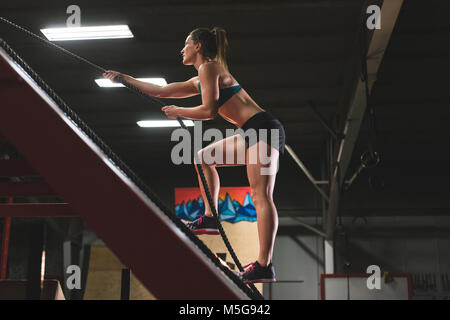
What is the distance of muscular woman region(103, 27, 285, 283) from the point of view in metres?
2.36

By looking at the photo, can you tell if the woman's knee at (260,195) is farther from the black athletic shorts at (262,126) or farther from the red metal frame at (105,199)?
the red metal frame at (105,199)

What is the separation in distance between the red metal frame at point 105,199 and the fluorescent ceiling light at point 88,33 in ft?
16.0

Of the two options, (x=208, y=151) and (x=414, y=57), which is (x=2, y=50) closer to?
(x=208, y=151)

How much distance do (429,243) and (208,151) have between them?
40.1 ft

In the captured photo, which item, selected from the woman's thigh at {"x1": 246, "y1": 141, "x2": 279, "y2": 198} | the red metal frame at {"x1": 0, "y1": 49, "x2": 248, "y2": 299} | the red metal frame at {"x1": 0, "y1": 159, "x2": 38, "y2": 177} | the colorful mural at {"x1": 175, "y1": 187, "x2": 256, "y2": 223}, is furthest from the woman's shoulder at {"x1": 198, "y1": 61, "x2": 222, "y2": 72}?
the colorful mural at {"x1": 175, "y1": 187, "x2": 256, "y2": 223}

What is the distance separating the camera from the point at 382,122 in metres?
10.7

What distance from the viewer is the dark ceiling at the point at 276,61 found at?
6.29 meters

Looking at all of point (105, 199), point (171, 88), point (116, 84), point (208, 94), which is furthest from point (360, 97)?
point (105, 199)

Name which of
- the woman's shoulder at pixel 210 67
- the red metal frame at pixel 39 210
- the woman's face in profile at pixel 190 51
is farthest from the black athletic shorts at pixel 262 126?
the red metal frame at pixel 39 210

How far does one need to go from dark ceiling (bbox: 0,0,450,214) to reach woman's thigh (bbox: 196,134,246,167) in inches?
141

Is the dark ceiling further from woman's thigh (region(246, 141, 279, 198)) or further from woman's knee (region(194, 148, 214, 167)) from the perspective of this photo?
woman's thigh (region(246, 141, 279, 198))

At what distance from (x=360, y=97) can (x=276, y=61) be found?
149cm
